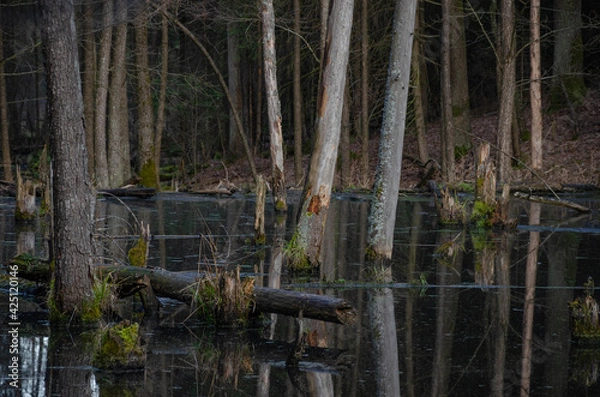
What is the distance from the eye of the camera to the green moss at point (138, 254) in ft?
36.6

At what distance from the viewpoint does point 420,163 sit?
33.2 meters

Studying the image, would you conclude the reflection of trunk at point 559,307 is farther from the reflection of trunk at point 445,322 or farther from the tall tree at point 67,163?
the tall tree at point 67,163

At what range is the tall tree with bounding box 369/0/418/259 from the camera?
1336cm

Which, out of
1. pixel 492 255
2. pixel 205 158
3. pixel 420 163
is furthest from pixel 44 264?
pixel 205 158

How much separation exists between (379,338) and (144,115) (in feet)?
70.5

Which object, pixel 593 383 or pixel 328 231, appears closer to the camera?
pixel 593 383

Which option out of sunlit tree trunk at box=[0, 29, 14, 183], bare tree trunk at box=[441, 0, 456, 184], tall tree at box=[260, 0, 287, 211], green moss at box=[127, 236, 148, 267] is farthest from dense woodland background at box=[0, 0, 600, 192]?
green moss at box=[127, 236, 148, 267]

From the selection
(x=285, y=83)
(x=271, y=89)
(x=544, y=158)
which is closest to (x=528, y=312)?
(x=271, y=89)

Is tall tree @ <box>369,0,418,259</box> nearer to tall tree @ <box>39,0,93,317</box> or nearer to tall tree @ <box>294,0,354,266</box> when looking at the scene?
tall tree @ <box>294,0,354,266</box>

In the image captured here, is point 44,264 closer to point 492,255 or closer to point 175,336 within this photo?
point 175,336

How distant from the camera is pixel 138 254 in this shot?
11172 mm

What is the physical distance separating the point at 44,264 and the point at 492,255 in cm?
733

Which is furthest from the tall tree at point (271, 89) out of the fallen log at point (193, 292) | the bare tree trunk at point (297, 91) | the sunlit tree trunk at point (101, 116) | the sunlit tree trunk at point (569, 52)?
the sunlit tree trunk at point (569, 52)

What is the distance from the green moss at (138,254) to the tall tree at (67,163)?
2.06 metres
